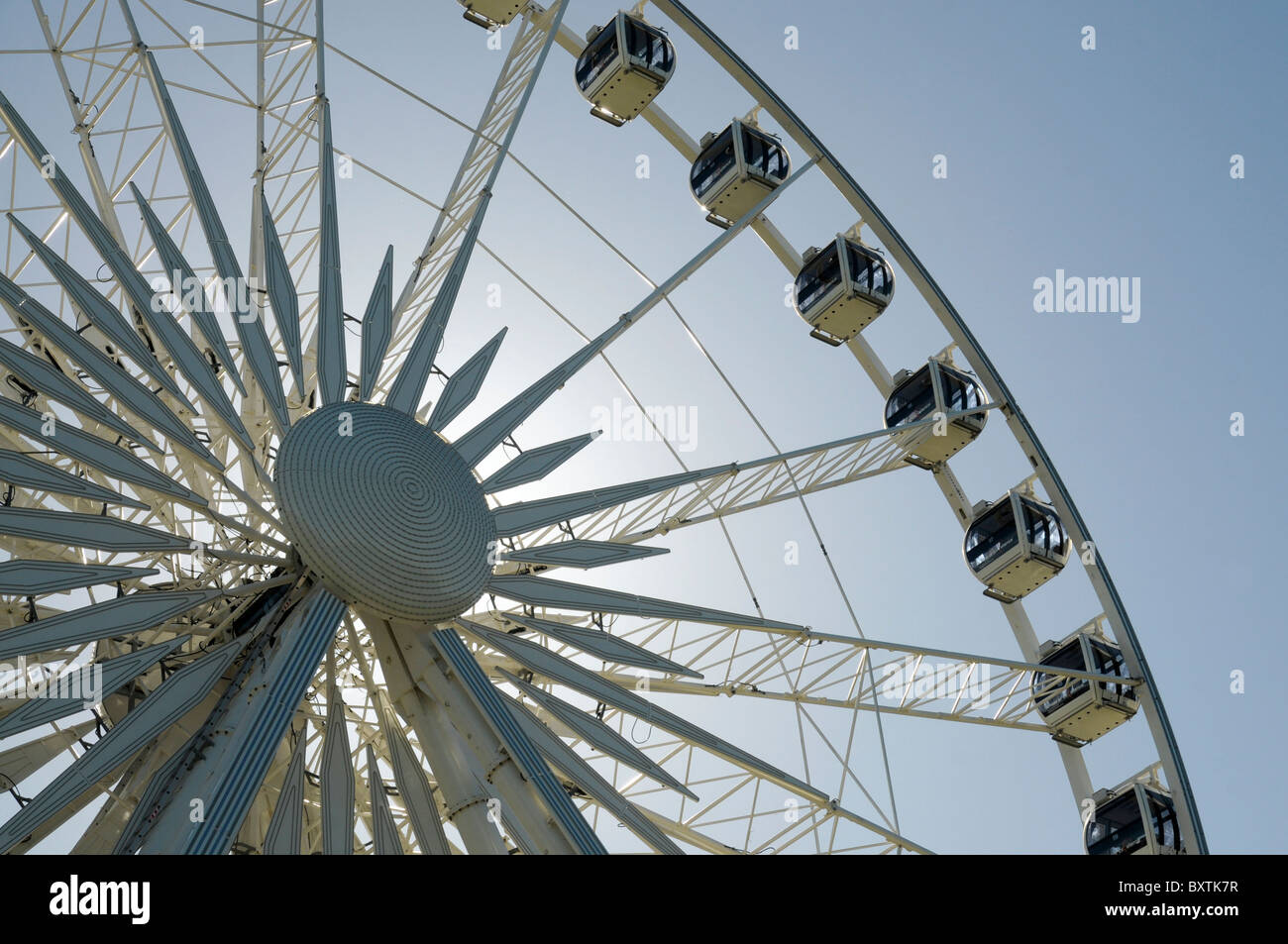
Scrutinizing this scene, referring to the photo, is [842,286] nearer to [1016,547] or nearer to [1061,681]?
[1016,547]

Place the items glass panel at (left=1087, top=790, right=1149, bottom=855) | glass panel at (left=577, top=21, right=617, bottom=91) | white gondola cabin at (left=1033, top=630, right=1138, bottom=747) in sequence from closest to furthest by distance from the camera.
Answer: glass panel at (left=1087, top=790, right=1149, bottom=855) → white gondola cabin at (left=1033, top=630, right=1138, bottom=747) → glass panel at (left=577, top=21, right=617, bottom=91)

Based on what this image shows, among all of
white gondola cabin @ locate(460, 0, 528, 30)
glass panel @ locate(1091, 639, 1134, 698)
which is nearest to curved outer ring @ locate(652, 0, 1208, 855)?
glass panel @ locate(1091, 639, 1134, 698)

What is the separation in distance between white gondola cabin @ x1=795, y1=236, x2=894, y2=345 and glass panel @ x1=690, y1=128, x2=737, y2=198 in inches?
71.2

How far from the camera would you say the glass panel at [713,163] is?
2072 centimetres

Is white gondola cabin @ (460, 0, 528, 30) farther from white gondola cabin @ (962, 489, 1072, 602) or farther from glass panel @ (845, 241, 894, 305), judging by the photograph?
white gondola cabin @ (962, 489, 1072, 602)

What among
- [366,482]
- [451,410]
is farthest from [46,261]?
[451,410]

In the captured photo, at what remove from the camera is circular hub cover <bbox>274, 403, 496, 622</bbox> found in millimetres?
11133

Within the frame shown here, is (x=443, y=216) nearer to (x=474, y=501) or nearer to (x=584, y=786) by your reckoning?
(x=474, y=501)

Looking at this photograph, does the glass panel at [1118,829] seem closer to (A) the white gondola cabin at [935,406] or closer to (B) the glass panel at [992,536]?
(B) the glass panel at [992,536]

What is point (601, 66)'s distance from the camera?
2005 centimetres

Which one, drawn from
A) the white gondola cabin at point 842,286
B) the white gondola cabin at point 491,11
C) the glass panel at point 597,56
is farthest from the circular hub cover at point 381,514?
the white gondola cabin at point 842,286

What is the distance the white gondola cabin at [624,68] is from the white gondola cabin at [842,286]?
3382 mm

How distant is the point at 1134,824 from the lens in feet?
62.0
